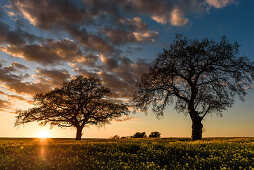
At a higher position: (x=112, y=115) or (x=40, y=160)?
(x=112, y=115)

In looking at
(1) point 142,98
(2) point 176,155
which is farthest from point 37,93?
(2) point 176,155

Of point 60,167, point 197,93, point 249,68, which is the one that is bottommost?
point 60,167

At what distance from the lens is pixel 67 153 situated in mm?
16094

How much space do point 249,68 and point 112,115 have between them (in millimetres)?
25240

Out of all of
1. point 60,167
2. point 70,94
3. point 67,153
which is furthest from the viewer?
point 70,94

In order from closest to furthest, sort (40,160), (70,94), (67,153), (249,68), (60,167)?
1. (60,167)
2. (40,160)
3. (67,153)
4. (249,68)
5. (70,94)

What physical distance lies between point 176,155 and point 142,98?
52.9ft

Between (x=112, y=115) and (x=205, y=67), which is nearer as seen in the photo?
(x=205, y=67)

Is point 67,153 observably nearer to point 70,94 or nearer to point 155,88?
point 155,88

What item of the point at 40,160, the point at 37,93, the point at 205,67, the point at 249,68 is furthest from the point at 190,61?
the point at 37,93

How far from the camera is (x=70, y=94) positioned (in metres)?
40.2

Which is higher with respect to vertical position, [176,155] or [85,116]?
[85,116]

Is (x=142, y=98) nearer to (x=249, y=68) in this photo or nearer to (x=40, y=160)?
(x=249, y=68)

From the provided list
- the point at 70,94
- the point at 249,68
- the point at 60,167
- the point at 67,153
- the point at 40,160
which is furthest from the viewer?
the point at 70,94
